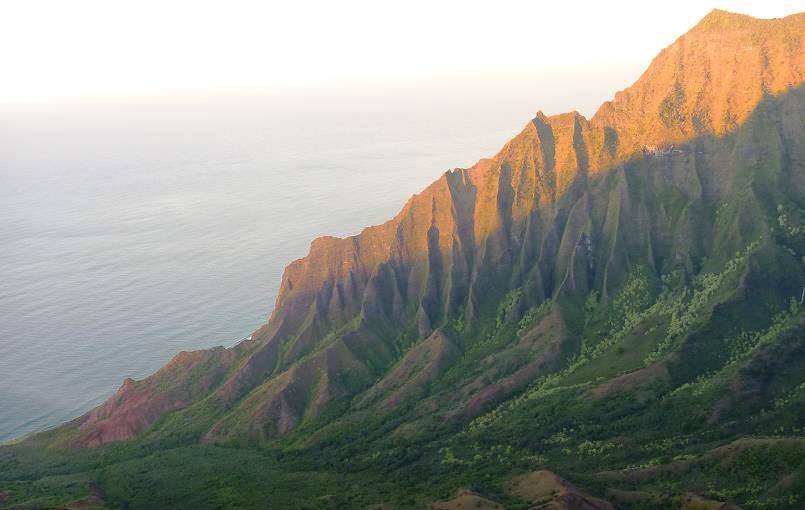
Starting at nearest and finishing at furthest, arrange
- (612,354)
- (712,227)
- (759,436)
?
1. (759,436)
2. (612,354)
3. (712,227)

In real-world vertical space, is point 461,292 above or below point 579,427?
above

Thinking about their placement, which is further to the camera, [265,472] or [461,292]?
[461,292]

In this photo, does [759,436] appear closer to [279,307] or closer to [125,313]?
[279,307]

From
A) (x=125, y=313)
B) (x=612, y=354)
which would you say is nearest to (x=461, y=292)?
(x=612, y=354)

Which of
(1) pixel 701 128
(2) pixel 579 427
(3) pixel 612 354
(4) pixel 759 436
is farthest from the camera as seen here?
(1) pixel 701 128

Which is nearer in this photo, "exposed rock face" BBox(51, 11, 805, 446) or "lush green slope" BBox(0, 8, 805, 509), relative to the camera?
"lush green slope" BBox(0, 8, 805, 509)
